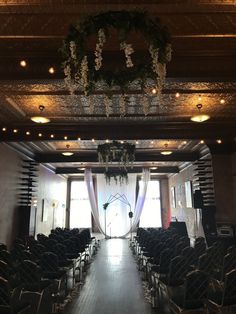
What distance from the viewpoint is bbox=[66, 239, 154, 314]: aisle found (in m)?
5.05

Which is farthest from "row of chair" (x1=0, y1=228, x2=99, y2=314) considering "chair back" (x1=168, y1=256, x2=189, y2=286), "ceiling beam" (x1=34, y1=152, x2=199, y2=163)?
"ceiling beam" (x1=34, y1=152, x2=199, y2=163)

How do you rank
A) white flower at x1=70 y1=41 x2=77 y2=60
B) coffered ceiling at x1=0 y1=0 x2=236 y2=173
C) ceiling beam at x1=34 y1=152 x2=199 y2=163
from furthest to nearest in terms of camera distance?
1. ceiling beam at x1=34 y1=152 x2=199 y2=163
2. coffered ceiling at x1=0 y1=0 x2=236 y2=173
3. white flower at x1=70 y1=41 x2=77 y2=60

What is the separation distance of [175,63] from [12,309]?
4.48 metres

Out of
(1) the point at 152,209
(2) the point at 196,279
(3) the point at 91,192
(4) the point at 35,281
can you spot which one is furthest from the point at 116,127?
(1) the point at 152,209

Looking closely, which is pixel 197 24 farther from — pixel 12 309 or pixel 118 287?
pixel 118 287

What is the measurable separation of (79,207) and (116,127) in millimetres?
14195

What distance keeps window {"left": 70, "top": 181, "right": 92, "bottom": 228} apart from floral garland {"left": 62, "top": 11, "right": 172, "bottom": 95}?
1852 cm

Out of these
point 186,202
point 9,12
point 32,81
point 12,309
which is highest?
point 9,12

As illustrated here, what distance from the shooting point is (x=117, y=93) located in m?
5.59

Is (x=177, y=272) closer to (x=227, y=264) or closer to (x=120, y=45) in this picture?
(x=227, y=264)

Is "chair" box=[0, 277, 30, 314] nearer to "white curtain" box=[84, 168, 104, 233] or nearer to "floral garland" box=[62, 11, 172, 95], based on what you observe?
"floral garland" box=[62, 11, 172, 95]

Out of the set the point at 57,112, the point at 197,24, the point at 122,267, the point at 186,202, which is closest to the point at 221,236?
the point at 122,267

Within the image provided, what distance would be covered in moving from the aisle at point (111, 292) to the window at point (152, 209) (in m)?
12.2

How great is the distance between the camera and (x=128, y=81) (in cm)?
356
